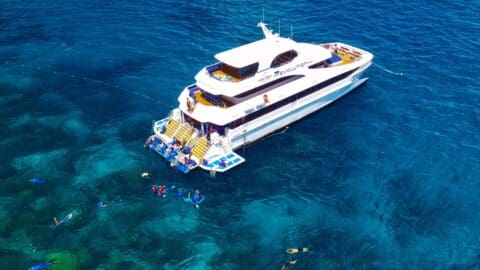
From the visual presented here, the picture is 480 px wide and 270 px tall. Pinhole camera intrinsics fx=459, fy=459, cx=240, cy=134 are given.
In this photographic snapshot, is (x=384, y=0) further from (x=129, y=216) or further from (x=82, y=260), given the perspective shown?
(x=82, y=260)

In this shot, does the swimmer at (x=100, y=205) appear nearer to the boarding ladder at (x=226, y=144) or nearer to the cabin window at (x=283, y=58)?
the boarding ladder at (x=226, y=144)

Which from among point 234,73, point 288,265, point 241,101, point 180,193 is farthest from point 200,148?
point 288,265

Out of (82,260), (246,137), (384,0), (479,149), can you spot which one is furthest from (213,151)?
(384,0)

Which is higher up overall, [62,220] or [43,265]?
[62,220]

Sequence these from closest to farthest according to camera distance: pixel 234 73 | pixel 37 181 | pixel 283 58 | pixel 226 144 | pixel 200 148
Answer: pixel 37 181 < pixel 200 148 < pixel 226 144 < pixel 234 73 < pixel 283 58

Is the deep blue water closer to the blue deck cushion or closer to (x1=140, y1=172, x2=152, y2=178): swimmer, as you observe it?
(x1=140, y1=172, x2=152, y2=178): swimmer

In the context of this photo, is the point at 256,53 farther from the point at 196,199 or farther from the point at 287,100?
the point at 196,199

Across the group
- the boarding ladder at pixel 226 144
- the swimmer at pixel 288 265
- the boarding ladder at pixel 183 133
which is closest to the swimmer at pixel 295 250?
the swimmer at pixel 288 265

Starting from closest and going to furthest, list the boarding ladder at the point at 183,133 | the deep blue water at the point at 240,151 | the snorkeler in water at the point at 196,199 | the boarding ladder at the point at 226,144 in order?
the deep blue water at the point at 240,151 < the snorkeler in water at the point at 196,199 < the boarding ladder at the point at 226,144 < the boarding ladder at the point at 183,133

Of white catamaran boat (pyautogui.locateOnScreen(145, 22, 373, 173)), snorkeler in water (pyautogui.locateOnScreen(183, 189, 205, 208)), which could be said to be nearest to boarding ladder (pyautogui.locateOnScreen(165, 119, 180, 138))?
white catamaran boat (pyautogui.locateOnScreen(145, 22, 373, 173))
